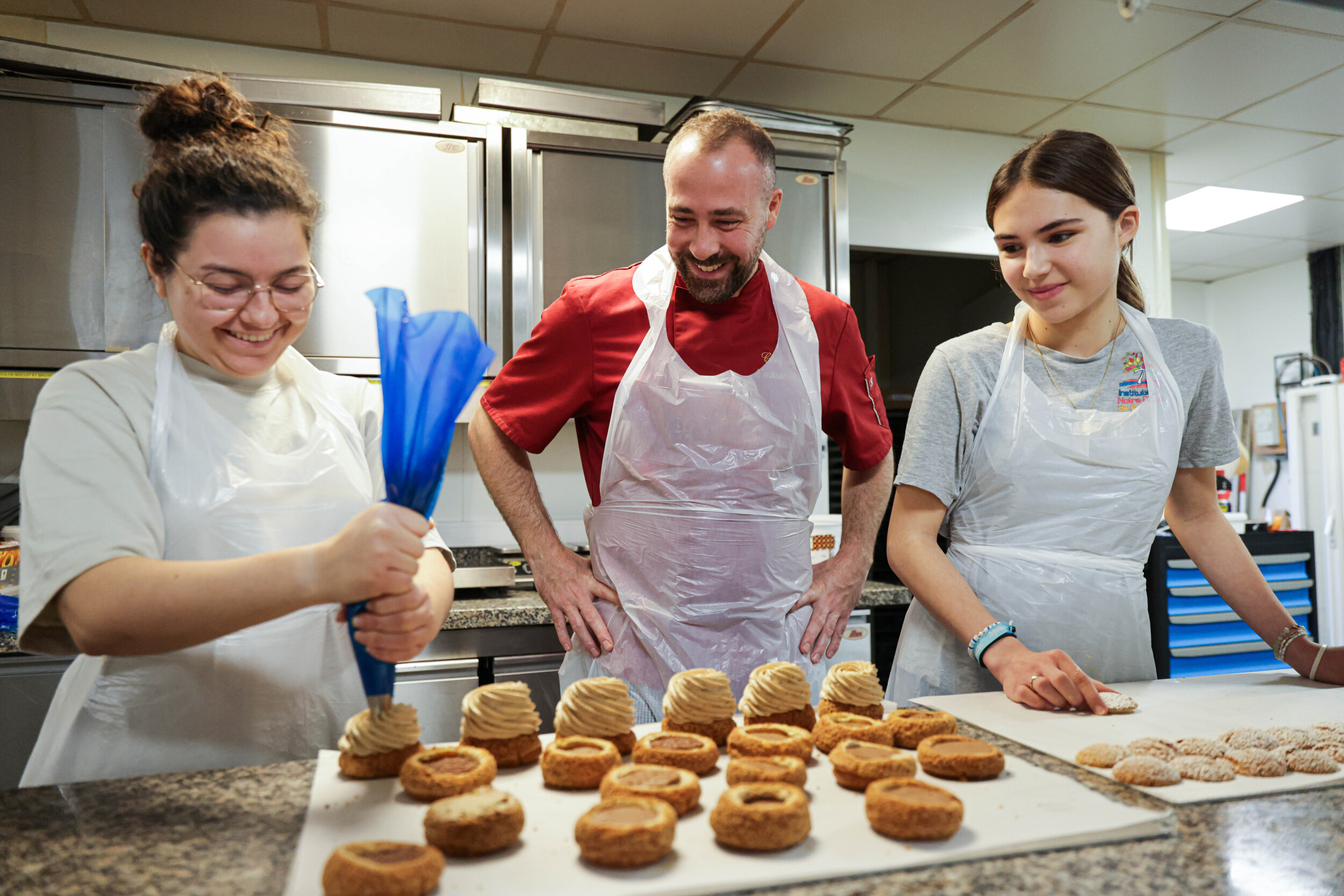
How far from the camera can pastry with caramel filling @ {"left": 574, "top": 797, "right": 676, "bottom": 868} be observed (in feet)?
2.41

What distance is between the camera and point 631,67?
338 centimetres

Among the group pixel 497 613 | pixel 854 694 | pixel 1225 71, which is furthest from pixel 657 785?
pixel 1225 71

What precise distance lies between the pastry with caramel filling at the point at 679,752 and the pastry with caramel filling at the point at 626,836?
20 cm

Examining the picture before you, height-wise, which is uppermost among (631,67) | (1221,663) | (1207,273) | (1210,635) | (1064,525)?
(631,67)

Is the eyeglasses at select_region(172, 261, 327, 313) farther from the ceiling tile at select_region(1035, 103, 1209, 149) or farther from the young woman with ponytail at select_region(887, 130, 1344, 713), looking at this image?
the ceiling tile at select_region(1035, 103, 1209, 149)

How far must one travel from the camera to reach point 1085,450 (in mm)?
1500

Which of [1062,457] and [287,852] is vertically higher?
[1062,457]

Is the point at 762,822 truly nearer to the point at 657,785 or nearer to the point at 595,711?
the point at 657,785

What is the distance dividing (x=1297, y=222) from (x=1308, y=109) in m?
1.84

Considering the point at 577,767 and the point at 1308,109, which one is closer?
the point at 577,767

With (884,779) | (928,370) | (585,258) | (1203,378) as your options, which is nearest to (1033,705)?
(884,779)

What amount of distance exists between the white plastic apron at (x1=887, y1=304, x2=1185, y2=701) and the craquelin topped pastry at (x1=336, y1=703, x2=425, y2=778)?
929mm

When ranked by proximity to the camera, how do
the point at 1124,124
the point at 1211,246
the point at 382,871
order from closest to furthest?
the point at 382,871, the point at 1124,124, the point at 1211,246

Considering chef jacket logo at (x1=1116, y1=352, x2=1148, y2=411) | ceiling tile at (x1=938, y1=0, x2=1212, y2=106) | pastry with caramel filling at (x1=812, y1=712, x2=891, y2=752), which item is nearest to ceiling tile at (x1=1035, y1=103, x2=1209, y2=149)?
ceiling tile at (x1=938, y1=0, x2=1212, y2=106)
